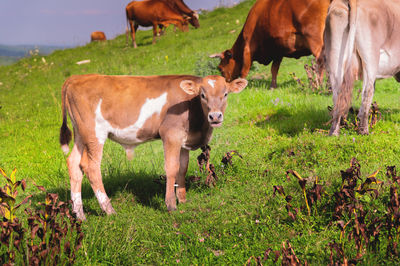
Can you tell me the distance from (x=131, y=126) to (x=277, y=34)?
6263 millimetres

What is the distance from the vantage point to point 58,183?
614 centimetres

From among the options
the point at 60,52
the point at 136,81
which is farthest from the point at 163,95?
the point at 60,52

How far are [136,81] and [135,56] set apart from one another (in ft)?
43.5

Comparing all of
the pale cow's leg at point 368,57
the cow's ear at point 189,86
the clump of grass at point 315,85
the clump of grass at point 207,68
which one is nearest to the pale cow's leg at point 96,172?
the cow's ear at point 189,86

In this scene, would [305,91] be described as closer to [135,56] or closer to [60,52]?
[135,56]

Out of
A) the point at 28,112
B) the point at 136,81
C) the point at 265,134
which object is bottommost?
the point at 28,112

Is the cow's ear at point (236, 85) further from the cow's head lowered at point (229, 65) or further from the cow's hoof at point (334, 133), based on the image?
the cow's head lowered at point (229, 65)

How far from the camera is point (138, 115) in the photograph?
5.04 metres

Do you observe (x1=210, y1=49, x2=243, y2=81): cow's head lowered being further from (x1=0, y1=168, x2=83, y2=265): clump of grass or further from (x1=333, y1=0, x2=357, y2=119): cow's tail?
(x1=0, y1=168, x2=83, y2=265): clump of grass

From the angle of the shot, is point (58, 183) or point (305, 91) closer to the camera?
point (58, 183)

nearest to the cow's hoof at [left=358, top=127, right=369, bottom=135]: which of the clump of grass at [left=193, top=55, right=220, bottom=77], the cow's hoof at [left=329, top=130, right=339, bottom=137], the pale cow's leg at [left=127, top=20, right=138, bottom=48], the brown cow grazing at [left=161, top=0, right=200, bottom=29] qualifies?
the cow's hoof at [left=329, top=130, right=339, bottom=137]

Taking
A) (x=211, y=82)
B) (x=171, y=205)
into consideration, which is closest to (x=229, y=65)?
(x=211, y=82)

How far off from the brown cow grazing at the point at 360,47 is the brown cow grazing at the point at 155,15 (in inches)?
628

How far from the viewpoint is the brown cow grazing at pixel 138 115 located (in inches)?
197
